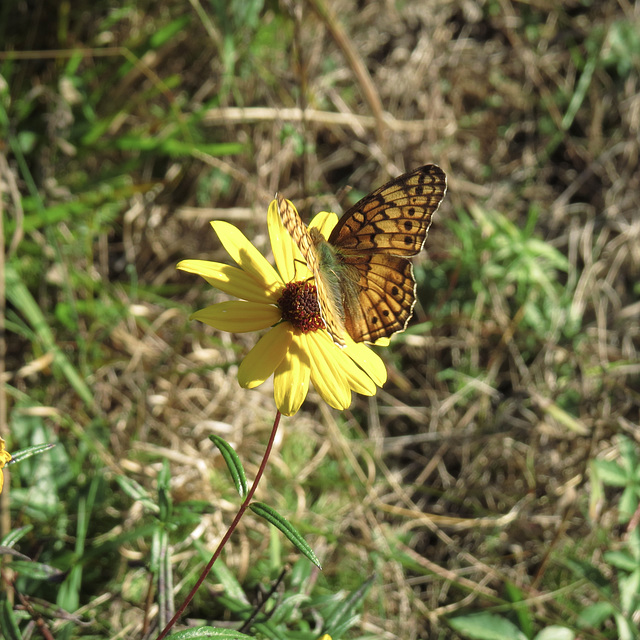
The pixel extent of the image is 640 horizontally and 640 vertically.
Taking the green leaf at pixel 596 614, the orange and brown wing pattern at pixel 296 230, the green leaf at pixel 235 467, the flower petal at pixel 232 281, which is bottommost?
the green leaf at pixel 596 614

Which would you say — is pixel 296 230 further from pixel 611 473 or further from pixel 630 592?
pixel 630 592

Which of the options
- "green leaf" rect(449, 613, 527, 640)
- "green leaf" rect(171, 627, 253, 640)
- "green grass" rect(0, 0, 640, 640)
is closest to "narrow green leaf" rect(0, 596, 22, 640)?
"green grass" rect(0, 0, 640, 640)

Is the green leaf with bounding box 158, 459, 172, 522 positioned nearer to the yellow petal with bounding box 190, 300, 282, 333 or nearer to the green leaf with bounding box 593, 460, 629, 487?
the yellow petal with bounding box 190, 300, 282, 333

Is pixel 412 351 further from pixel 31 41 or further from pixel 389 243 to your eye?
pixel 31 41

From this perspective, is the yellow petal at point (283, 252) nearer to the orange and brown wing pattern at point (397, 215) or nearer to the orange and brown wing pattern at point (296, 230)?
the orange and brown wing pattern at point (397, 215)

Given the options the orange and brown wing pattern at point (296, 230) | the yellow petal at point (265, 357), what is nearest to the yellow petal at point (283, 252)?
the yellow petal at point (265, 357)
